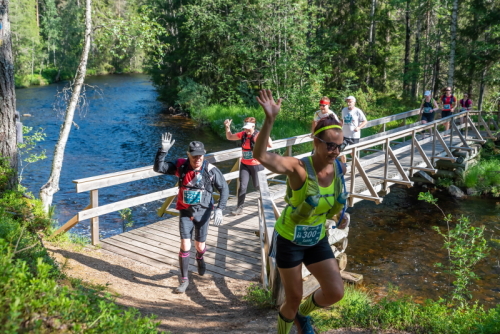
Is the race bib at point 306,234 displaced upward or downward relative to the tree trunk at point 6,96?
downward

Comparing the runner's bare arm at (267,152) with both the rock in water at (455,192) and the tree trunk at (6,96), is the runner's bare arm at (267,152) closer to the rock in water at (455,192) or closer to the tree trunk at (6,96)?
the tree trunk at (6,96)

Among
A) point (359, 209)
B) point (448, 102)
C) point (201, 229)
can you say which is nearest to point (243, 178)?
point (201, 229)

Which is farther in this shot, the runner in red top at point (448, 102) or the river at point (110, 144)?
the runner in red top at point (448, 102)

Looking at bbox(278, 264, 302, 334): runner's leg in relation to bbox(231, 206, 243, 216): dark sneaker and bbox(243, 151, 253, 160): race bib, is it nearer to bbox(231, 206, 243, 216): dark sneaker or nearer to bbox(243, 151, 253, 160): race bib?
bbox(243, 151, 253, 160): race bib

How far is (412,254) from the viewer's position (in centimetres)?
1002

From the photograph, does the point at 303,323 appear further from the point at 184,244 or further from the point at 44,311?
the point at 184,244

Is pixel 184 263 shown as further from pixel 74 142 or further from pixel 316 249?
pixel 74 142

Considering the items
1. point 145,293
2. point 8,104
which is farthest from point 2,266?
point 8,104

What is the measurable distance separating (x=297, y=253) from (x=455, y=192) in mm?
13020

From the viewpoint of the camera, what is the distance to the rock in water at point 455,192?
1479 cm

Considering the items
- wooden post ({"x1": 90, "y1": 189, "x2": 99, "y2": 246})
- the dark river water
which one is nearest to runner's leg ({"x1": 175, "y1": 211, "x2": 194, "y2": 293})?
wooden post ({"x1": 90, "y1": 189, "x2": 99, "y2": 246})

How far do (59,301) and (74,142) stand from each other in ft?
67.1

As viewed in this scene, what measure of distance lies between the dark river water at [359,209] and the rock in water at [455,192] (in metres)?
0.26

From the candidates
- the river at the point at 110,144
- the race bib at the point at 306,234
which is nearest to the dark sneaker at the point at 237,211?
the river at the point at 110,144
